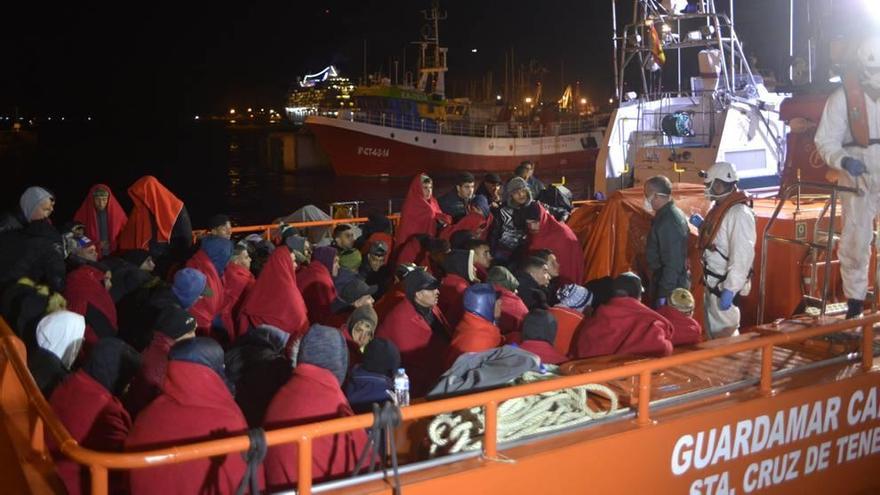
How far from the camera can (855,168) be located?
4977 millimetres

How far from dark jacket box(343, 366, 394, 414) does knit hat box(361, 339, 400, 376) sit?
1.2 inches

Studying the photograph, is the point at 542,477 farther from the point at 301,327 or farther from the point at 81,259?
the point at 81,259

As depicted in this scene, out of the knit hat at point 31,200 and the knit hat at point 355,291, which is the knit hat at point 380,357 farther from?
the knit hat at point 31,200

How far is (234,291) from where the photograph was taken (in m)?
6.96

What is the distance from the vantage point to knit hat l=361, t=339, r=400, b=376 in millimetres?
4129

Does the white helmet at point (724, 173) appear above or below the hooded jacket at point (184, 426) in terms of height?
above

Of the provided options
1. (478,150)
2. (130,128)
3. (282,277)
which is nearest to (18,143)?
(478,150)

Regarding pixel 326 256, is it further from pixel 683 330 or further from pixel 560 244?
pixel 683 330

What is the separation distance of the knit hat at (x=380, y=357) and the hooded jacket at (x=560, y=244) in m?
3.87

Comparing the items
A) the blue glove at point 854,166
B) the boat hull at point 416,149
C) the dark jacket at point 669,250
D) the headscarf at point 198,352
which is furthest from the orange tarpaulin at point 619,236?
the boat hull at point 416,149

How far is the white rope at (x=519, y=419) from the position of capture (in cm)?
368

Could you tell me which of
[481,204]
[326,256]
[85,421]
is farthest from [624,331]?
[481,204]

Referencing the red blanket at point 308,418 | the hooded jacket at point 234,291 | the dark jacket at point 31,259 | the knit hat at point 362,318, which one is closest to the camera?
the red blanket at point 308,418

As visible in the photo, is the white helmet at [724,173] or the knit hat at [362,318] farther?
the white helmet at [724,173]
